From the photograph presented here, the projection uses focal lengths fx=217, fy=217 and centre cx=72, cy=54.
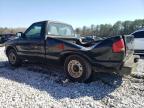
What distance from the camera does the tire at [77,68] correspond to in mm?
5980

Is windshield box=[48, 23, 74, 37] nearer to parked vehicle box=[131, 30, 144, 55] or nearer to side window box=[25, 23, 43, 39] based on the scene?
side window box=[25, 23, 43, 39]

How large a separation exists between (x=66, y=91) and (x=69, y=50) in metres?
1.33

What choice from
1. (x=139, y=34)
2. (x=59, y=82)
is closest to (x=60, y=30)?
(x=59, y=82)

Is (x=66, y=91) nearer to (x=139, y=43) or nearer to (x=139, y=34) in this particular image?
(x=139, y=43)

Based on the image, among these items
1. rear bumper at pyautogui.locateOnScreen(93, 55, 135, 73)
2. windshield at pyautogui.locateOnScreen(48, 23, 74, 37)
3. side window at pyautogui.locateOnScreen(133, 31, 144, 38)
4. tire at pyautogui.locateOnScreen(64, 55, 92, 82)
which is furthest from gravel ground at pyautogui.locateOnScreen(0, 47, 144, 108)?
A: side window at pyautogui.locateOnScreen(133, 31, 144, 38)

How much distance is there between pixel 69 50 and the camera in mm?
6184

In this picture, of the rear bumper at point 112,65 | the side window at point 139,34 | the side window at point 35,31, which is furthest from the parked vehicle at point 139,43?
the side window at point 35,31

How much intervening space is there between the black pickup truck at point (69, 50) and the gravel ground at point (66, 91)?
48 cm

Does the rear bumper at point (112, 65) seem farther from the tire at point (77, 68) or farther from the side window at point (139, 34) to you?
the side window at point (139, 34)

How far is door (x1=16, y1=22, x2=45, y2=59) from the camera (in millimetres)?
7163

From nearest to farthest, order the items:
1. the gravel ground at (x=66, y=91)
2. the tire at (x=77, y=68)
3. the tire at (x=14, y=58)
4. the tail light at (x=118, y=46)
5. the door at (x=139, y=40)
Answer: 1. the gravel ground at (x=66, y=91)
2. the tail light at (x=118, y=46)
3. the tire at (x=77, y=68)
4. the tire at (x=14, y=58)
5. the door at (x=139, y=40)

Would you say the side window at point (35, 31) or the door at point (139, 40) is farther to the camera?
the door at point (139, 40)

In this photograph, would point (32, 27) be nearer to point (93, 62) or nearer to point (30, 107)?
point (93, 62)

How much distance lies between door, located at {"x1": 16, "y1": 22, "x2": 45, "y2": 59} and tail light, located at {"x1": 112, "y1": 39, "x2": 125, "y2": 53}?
2.56 m
